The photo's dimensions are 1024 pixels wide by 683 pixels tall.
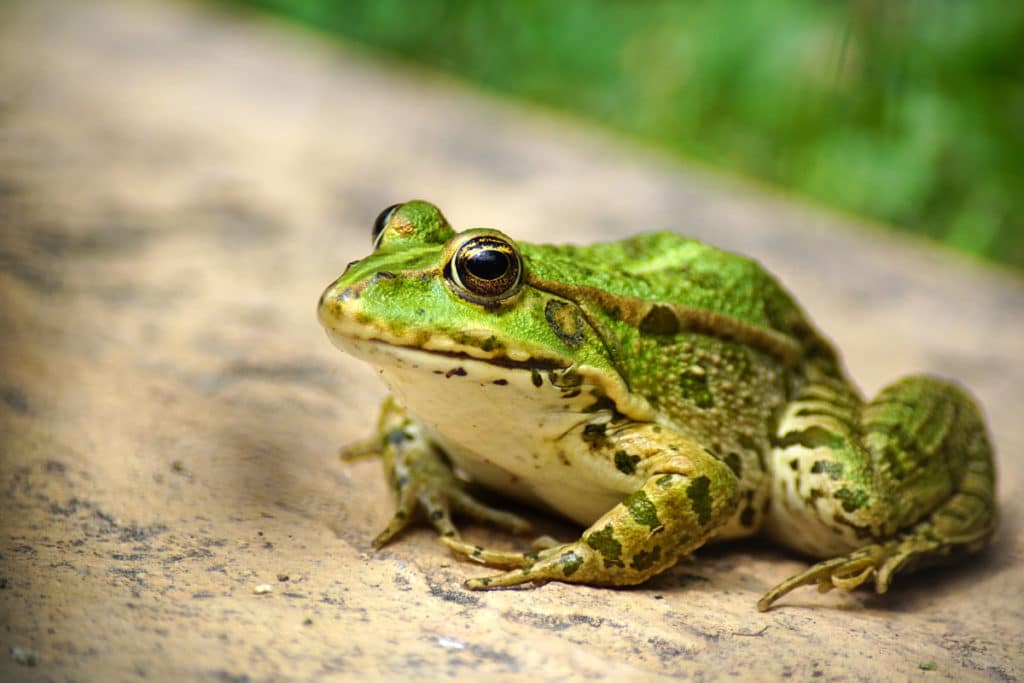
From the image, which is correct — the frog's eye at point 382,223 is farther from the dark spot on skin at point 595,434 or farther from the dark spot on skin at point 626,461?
the dark spot on skin at point 626,461

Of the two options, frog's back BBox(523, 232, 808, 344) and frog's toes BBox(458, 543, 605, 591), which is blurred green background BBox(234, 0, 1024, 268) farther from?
frog's toes BBox(458, 543, 605, 591)

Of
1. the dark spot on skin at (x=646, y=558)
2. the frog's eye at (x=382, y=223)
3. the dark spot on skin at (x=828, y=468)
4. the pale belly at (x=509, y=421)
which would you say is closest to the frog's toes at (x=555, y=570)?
the dark spot on skin at (x=646, y=558)

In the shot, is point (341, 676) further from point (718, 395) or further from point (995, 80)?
point (995, 80)

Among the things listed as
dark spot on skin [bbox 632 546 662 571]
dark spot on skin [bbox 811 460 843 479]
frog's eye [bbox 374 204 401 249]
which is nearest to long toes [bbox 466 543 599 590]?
dark spot on skin [bbox 632 546 662 571]

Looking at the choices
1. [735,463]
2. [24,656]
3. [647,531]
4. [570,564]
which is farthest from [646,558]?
[24,656]

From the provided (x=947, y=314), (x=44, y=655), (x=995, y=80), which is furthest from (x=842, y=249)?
(x=44, y=655)
